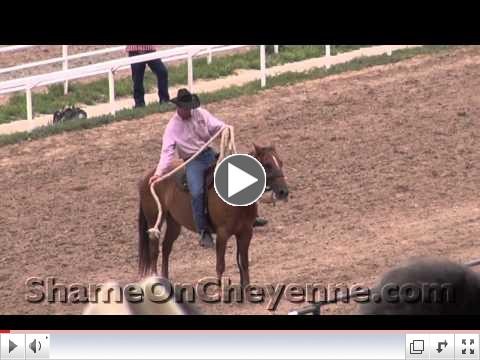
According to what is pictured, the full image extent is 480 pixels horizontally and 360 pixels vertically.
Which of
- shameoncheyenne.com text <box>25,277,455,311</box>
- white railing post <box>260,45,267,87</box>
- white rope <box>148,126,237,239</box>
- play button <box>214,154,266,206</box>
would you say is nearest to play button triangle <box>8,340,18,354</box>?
play button <box>214,154,266,206</box>

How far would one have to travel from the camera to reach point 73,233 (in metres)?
13.5

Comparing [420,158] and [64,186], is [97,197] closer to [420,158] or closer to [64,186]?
[64,186]

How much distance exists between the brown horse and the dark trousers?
486 centimetres

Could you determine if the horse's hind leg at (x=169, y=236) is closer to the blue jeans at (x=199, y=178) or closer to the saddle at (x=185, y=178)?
the saddle at (x=185, y=178)

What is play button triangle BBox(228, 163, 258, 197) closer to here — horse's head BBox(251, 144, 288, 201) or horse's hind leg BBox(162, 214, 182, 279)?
horse's head BBox(251, 144, 288, 201)

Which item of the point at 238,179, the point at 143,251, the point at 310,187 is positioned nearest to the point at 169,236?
the point at 143,251

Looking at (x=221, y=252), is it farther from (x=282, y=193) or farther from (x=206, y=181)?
(x=282, y=193)

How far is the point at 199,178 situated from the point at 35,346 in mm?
5976

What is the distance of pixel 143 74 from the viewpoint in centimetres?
1730

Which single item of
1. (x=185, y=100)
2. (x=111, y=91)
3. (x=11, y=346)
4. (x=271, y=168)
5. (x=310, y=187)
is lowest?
(x=310, y=187)

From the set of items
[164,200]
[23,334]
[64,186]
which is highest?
[23,334]

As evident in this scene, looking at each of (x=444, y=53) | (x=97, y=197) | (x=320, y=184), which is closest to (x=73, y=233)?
(x=97, y=197)

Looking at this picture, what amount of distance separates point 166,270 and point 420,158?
3.82 metres

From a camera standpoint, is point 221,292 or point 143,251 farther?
point 143,251
